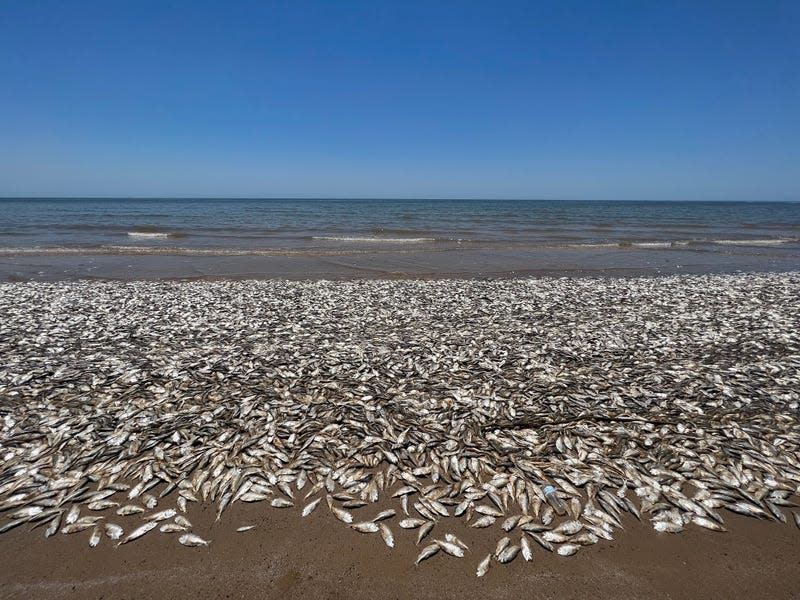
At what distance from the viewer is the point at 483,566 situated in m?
3.96

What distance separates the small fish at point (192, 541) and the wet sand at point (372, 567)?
60 mm

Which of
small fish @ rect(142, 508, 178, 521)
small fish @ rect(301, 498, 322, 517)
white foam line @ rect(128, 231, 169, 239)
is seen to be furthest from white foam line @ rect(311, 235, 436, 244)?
small fish @ rect(142, 508, 178, 521)

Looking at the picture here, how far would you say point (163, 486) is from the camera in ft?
16.1

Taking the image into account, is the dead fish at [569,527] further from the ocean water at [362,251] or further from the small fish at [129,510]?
the ocean water at [362,251]

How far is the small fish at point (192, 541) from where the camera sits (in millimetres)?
4194

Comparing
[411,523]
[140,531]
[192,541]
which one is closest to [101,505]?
[140,531]

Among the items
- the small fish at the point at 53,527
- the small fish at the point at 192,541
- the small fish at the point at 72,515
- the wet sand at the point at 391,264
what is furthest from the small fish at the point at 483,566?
the wet sand at the point at 391,264

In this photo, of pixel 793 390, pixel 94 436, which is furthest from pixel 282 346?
pixel 793 390

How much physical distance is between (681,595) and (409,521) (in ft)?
8.24

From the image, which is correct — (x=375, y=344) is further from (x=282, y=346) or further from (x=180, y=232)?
(x=180, y=232)

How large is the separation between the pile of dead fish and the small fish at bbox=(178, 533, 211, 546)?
13 mm

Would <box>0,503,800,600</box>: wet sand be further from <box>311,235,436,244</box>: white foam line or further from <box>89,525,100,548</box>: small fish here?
<box>311,235,436,244</box>: white foam line

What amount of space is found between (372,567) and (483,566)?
1.04 m

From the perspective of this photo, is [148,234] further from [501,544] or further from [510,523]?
[501,544]
